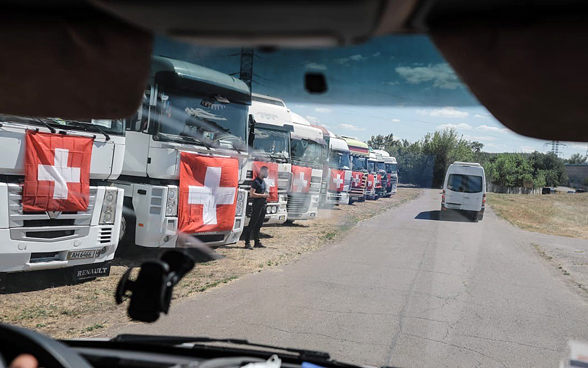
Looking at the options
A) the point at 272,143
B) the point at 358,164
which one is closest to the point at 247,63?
the point at 272,143

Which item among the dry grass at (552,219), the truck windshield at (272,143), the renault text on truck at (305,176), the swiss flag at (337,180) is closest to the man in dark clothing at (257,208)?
the truck windshield at (272,143)

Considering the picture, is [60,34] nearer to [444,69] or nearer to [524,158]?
[444,69]

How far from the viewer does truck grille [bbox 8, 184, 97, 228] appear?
5.94m

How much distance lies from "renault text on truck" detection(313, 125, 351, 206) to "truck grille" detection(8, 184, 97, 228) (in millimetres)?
8908

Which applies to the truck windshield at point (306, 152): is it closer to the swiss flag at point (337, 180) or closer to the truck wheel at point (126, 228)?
the swiss flag at point (337, 180)

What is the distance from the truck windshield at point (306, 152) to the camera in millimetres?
13375

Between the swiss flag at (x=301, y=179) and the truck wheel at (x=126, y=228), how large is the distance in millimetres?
5875

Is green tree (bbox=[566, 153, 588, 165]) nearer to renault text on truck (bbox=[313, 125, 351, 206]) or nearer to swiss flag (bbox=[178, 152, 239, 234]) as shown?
swiss flag (bbox=[178, 152, 239, 234])

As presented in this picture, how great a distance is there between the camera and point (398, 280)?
8172 mm

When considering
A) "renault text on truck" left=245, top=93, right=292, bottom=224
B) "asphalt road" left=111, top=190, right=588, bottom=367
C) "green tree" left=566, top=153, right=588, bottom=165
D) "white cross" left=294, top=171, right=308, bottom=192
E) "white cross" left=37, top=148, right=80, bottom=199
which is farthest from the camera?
"white cross" left=294, top=171, right=308, bottom=192

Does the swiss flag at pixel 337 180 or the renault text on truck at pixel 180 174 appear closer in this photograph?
the renault text on truck at pixel 180 174

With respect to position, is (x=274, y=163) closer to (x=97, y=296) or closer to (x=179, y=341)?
(x=97, y=296)

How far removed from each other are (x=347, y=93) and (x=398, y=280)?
6735 millimetres

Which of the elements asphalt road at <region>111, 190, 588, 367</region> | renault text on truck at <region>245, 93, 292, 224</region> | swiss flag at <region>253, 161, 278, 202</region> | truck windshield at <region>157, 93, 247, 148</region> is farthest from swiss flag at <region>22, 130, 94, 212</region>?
swiss flag at <region>253, 161, 278, 202</region>
